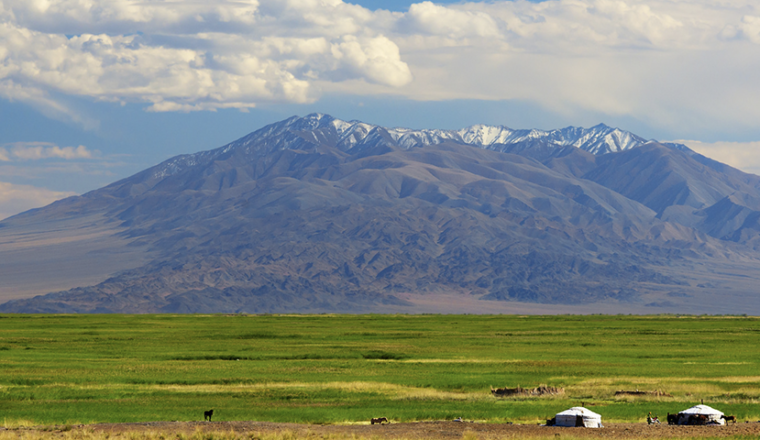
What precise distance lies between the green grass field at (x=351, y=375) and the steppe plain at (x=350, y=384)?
0.42 feet

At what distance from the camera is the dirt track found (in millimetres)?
34688

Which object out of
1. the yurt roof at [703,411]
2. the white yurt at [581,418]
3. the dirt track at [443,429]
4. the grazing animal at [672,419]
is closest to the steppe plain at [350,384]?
the dirt track at [443,429]

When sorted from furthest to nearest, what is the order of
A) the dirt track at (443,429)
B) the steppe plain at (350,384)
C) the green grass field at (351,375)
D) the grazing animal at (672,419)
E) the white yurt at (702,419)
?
the green grass field at (351,375), the grazing animal at (672,419), the white yurt at (702,419), the steppe plain at (350,384), the dirt track at (443,429)

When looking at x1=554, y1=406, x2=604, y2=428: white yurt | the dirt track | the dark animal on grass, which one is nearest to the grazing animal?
the dark animal on grass

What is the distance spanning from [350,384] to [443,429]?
19368 millimetres

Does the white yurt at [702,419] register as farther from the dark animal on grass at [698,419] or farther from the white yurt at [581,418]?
the white yurt at [581,418]

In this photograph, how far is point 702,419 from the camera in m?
37.7

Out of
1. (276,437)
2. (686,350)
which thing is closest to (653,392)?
(276,437)

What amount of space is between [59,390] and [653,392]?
111ft

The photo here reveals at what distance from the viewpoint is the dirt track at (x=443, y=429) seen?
114ft

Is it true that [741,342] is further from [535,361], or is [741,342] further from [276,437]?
[276,437]

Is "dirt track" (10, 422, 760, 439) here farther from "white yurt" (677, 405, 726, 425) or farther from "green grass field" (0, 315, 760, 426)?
"green grass field" (0, 315, 760, 426)

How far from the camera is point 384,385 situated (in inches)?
2168

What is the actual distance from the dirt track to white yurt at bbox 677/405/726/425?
0.79m
